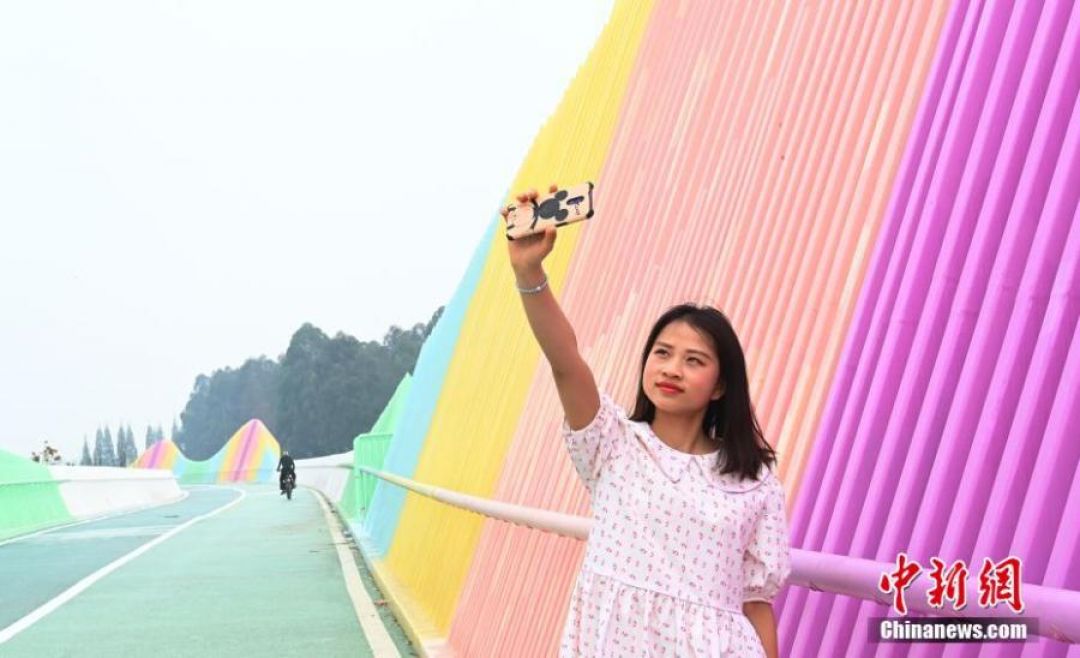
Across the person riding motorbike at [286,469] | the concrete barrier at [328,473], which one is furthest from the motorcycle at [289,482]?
the concrete barrier at [328,473]

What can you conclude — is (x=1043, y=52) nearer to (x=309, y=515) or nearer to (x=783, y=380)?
(x=783, y=380)

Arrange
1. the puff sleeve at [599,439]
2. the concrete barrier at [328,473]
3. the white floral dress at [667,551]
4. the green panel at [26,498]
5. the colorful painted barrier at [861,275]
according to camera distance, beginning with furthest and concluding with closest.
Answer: the concrete barrier at [328,473]
the green panel at [26,498]
the colorful painted barrier at [861,275]
the puff sleeve at [599,439]
the white floral dress at [667,551]

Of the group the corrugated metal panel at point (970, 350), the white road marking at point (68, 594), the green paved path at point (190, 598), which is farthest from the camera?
the white road marking at point (68, 594)

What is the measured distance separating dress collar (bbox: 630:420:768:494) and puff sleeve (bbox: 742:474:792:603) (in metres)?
0.06

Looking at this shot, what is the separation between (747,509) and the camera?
2.81 metres

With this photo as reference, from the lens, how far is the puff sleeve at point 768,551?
9.29ft

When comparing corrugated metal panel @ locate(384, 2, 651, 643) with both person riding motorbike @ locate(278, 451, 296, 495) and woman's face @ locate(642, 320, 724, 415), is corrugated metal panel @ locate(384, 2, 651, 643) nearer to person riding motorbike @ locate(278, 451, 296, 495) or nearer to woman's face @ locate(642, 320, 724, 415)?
woman's face @ locate(642, 320, 724, 415)

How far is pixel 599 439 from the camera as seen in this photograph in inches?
114

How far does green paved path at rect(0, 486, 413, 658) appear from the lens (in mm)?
8836

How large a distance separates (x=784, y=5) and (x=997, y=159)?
8.05 feet

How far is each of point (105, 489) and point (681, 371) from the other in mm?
32426

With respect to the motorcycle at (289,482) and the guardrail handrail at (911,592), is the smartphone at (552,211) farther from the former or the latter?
the motorcycle at (289,482)

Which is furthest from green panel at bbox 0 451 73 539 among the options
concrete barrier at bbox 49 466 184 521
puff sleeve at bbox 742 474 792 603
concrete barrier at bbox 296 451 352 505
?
puff sleeve at bbox 742 474 792 603

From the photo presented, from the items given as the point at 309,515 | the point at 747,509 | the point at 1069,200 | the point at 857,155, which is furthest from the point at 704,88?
the point at 309,515
